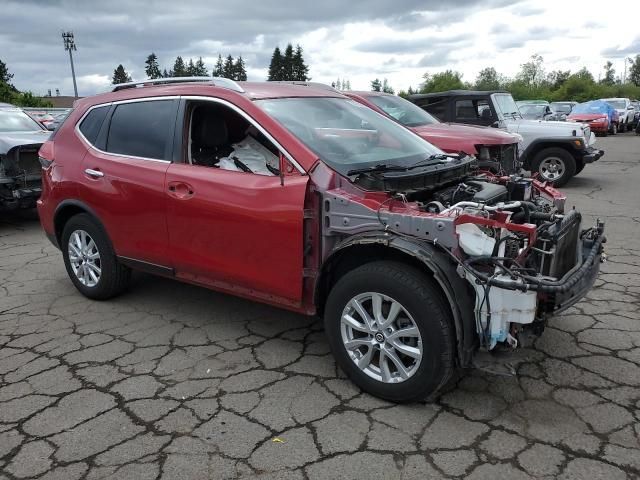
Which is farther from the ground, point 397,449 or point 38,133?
point 38,133

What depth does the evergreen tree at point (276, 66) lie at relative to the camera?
80875mm

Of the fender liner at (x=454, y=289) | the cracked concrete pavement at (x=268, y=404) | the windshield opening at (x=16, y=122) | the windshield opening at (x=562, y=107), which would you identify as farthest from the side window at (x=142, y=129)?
the windshield opening at (x=562, y=107)

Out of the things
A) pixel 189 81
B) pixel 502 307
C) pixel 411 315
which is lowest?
pixel 411 315

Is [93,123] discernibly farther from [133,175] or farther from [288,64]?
[288,64]

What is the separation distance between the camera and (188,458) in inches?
108

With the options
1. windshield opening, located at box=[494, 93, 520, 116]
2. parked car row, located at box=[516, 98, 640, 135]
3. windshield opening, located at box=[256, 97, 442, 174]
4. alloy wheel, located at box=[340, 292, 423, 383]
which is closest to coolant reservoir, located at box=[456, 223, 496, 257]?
alloy wheel, located at box=[340, 292, 423, 383]

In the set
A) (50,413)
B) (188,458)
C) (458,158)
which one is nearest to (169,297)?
(50,413)

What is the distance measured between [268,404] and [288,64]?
8371 cm

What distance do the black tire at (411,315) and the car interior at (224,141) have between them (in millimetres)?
1115

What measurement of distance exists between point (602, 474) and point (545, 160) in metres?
9.19

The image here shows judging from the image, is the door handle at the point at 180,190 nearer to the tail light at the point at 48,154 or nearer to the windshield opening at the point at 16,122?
the tail light at the point at 48,154

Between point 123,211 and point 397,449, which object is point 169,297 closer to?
point 123,211

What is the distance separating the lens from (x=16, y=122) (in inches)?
360

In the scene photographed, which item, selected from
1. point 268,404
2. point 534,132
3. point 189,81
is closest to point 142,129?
point 189,81
